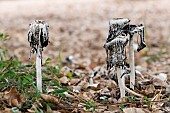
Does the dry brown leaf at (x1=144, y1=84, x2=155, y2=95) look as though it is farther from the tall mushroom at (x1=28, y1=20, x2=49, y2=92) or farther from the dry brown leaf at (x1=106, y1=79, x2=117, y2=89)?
the tall mushroom at (x1=28, y1=20, x2=49, y2=92)

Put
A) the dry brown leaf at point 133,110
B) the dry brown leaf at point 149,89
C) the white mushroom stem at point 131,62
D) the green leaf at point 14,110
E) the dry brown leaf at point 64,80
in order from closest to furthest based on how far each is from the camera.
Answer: the green leaf at point 14,110
the dry brown leaf at point 133,110
the white mushroom stem at point 131,62
the dry brown leaf at point 149,89
the dry brown leaf at point 64,80

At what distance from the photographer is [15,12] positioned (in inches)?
378

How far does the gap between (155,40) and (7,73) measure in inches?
154

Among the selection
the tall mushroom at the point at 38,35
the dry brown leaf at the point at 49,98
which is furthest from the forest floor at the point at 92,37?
the tall mushroom at the point at 38,35

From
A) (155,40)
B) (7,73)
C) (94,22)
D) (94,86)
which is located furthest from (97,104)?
(94,22)

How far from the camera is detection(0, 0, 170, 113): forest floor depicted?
2530mm

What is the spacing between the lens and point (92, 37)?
6316mm

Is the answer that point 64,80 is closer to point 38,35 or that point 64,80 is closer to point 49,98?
point 49,98

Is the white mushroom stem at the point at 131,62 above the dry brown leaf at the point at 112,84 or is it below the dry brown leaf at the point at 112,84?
above

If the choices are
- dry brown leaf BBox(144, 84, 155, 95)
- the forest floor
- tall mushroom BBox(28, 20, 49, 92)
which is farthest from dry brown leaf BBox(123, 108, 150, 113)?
tall mushroom BBox(28, 20, 49, 92)

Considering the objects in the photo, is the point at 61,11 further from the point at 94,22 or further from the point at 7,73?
the point at 7,73

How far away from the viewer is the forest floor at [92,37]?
2.53 metres

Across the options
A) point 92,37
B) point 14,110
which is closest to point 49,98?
point 14,110

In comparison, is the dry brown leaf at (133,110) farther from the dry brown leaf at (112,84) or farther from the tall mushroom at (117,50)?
the dry brown leaf at (112,84)
